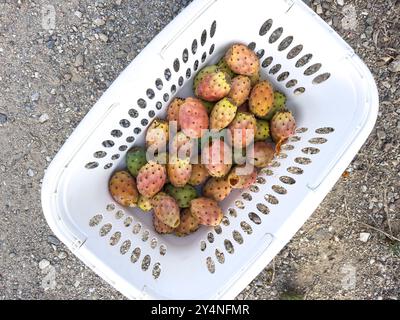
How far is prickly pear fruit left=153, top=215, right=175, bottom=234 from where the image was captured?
1.31m

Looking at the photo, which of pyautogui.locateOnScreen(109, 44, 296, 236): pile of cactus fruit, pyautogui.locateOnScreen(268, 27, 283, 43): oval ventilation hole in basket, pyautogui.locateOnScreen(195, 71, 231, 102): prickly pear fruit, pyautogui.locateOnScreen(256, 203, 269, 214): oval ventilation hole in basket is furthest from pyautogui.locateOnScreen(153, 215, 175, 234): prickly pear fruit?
pyautogui.locateOnScreen(268, 27, 283, 43): oval ventilation hole in basket

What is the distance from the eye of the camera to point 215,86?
123cm

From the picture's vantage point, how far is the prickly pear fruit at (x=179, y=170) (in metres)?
1.26

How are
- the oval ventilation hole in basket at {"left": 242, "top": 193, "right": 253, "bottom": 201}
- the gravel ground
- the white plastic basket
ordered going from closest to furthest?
the white plastic basket → the oval ventilation hole in basket at {"left": 242, "top": 193, "right": 253, "bottom": 201} → the gravel ground

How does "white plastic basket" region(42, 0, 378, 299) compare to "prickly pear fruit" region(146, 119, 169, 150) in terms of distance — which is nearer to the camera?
"white plastic basket" region(42, 0, 378, 299)

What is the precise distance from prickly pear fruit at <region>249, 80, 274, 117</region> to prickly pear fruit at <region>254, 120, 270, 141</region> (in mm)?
29

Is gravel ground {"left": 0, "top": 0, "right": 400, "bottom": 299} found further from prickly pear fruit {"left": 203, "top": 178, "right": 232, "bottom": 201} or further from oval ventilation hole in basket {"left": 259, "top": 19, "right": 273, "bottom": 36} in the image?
prickly pear fruit {"left": 203, "top": 178, "right": 232, "bottom": 201}

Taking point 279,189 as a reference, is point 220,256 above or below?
below

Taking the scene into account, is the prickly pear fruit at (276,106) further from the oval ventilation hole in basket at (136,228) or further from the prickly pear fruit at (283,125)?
the oval ventilation hole in basket at (136,228)

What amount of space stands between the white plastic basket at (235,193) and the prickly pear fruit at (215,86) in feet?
0.22

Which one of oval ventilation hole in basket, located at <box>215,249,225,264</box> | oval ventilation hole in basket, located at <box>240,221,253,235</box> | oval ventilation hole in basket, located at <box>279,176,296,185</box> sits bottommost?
oval ventilation hole in basket, located at <box>215,249,225,264</box>

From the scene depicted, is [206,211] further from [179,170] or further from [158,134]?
[158,134]

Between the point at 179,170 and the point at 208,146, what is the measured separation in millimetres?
91

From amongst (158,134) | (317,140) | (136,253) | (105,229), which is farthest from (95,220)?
(317,140)
